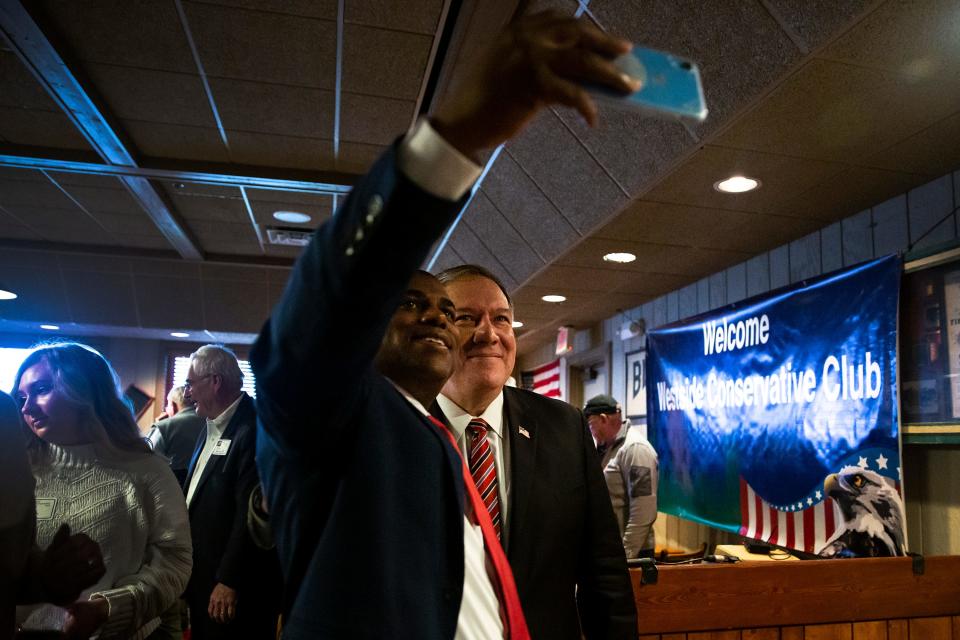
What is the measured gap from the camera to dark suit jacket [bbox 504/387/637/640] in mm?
1610

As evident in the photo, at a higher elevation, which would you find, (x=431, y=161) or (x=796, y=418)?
(x=431, y=161)

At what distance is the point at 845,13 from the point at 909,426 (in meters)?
2.08

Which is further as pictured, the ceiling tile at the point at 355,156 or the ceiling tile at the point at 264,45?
the ceiling tile at the point at 355,156

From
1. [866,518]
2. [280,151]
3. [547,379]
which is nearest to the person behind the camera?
[866,518]

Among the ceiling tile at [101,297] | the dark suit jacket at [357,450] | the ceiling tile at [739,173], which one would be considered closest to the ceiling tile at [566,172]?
the ceiling tile at [739,173]

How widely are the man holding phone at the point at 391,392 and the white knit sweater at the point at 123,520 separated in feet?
3.52

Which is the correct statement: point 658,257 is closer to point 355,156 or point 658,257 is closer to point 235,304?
point 355,156

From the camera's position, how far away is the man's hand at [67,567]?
49.0 inches

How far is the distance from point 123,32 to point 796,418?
4.12m

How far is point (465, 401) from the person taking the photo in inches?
71.9

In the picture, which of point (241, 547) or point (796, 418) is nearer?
point (241, 547)

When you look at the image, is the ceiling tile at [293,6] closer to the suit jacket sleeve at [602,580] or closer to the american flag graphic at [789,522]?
the suit jacket sleeve at [602,580]

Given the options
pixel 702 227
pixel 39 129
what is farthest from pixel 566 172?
pixel 39 129

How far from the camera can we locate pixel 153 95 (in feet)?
12.8
